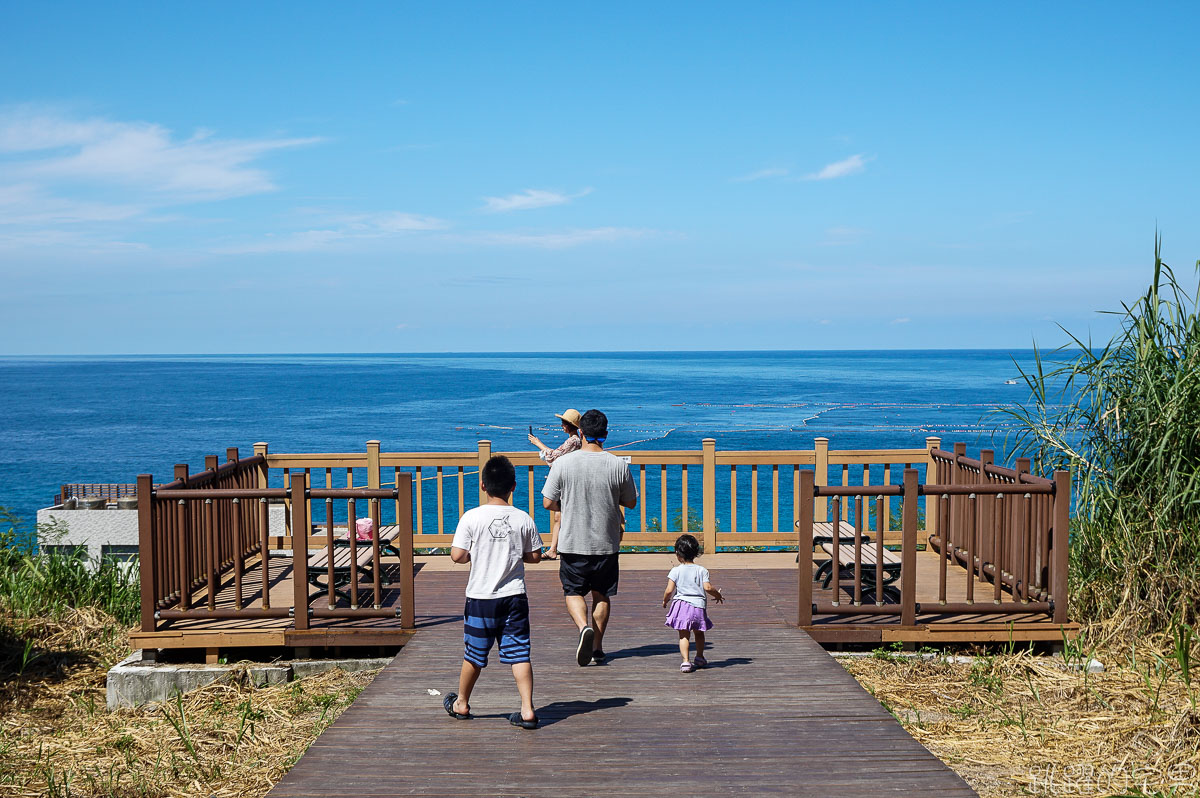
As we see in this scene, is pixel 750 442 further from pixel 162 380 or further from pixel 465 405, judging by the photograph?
pixel 162 380

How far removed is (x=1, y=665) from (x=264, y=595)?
3423 mm

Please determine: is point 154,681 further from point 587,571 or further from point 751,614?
point 751,614

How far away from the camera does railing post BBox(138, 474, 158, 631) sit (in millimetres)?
6824

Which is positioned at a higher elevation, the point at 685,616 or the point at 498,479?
the point at 498,479

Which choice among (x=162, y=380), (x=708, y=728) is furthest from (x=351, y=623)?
(x=162, y=380)

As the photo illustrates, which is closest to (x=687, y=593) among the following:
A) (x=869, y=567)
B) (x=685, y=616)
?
(x=685, y=616)

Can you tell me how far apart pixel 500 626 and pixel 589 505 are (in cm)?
127

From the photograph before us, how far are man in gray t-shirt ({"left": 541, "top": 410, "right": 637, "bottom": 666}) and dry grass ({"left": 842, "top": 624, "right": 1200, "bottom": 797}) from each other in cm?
230

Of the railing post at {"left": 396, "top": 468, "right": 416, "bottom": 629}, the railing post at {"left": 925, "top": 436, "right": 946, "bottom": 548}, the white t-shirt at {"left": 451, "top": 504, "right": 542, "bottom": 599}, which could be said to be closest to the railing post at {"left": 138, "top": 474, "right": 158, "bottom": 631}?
the railing post at {"left": 396, "top": 468, "right": 416, "bottom": 629}

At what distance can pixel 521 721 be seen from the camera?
5.13 metres

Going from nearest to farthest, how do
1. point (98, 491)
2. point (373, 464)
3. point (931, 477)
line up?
point (931, 477) < point (373, 464) < point (98, 491)

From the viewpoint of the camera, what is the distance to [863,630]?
7.18m

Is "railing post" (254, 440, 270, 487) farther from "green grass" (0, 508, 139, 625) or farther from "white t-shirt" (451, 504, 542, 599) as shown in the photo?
"white t-shirt" (451, 504, 542, 599)

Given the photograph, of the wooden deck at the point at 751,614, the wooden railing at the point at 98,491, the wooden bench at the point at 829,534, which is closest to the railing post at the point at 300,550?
the wooden deck at the point at 751,614
